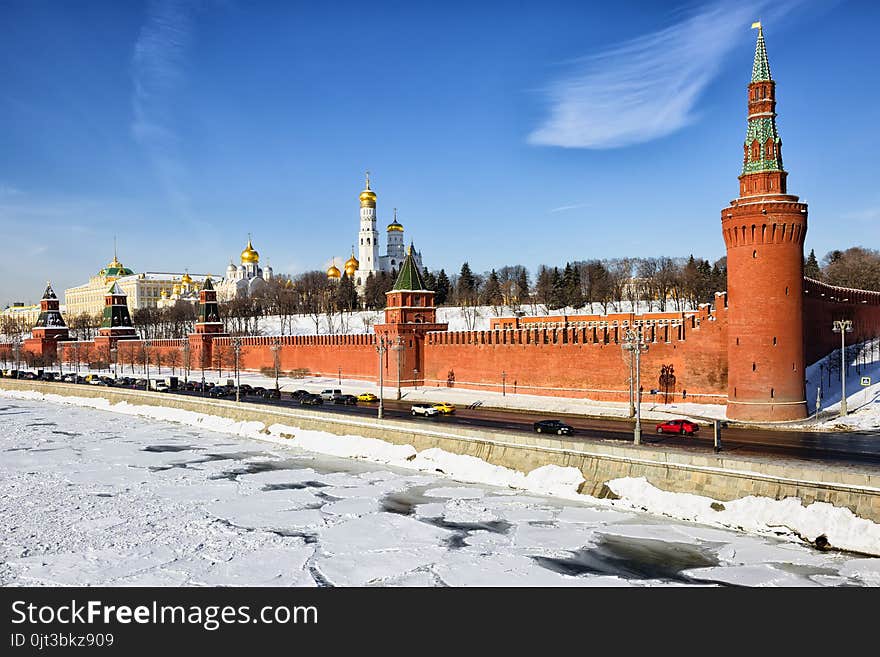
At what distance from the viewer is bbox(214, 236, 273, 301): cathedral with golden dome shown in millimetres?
129500

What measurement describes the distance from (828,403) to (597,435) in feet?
Answer: 41.5

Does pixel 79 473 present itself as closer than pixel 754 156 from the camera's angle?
Yes

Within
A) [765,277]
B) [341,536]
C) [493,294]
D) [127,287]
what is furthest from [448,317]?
[127,287]

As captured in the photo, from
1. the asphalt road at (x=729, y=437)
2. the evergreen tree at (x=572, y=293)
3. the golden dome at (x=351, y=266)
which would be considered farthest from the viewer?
the golden dome at (x=351, y=266)

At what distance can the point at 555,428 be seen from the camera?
27297mm

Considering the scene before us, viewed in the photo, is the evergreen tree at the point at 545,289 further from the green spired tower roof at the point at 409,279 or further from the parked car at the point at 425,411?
the parked car at the point at 425,411

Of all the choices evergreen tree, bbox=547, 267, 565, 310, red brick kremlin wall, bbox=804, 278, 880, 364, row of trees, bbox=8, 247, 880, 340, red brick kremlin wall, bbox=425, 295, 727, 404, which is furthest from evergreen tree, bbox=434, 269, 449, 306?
red brick kremlin wall, bbox=804, 278, 880, 364

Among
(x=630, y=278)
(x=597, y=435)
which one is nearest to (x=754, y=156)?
(x=597, y=435)

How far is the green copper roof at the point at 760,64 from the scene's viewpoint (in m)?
31.6

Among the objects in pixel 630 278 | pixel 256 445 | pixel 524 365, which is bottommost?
pixel 256 445

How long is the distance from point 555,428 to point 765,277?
11.6 metres

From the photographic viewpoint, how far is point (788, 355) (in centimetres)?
3094

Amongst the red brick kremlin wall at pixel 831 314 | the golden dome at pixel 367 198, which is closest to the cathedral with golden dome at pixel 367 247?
the golden dome at pixel 367 198
